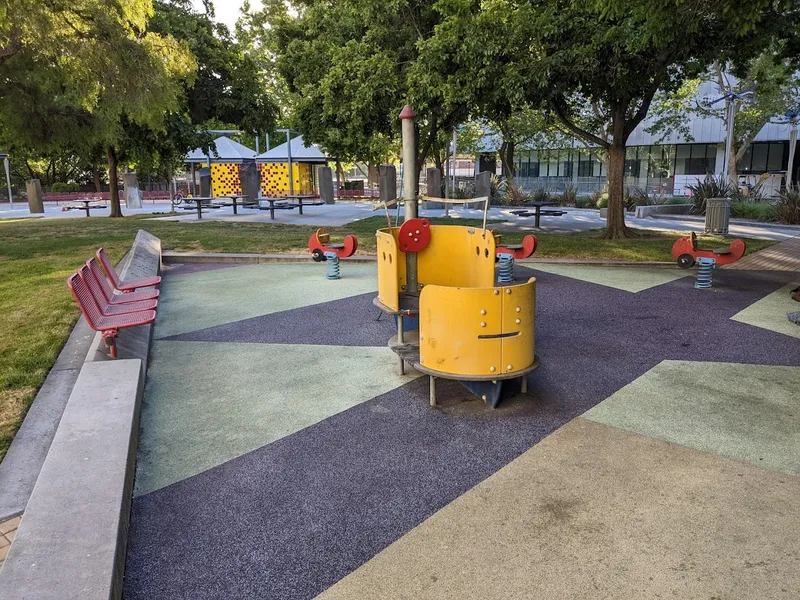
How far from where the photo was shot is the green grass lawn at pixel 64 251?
5.15 meters

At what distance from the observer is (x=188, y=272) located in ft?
37.1

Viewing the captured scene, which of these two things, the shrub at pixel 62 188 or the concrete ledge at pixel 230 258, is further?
the shrub at pixel 62 188

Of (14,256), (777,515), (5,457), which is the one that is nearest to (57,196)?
(14,256)

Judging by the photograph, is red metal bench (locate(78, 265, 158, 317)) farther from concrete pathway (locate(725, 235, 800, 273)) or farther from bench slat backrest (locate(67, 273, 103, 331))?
concrete pathway (locate(725, 235, 800, 273))

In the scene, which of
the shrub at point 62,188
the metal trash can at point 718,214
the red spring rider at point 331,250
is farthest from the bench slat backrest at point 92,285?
the shrub at point 62,188

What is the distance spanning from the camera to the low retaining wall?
238 cm

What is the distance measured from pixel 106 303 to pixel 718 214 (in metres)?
15.5

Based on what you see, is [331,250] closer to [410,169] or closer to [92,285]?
[410,169]

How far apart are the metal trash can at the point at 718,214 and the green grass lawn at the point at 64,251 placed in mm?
1331

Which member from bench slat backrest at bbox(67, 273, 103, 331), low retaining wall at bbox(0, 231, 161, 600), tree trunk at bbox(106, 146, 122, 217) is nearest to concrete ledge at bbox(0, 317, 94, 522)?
low retaining wall at bbox(0, 231, 161, 600)

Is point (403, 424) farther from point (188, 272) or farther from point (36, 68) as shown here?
point (36, 68)

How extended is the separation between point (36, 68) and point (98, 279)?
1027cm

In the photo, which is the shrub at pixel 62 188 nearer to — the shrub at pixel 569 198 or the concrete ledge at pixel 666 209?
the shrub at pixel 569 198

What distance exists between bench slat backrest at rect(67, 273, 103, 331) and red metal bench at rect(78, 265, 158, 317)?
9cm
